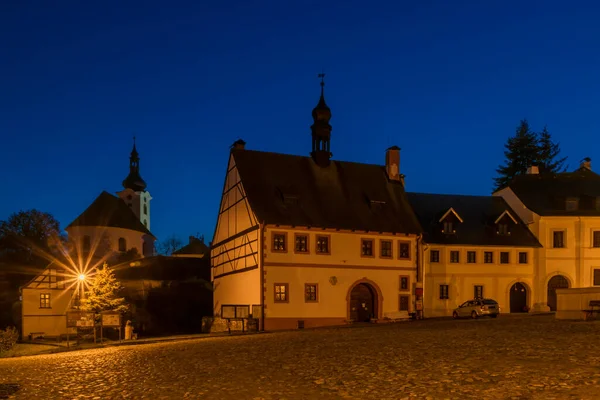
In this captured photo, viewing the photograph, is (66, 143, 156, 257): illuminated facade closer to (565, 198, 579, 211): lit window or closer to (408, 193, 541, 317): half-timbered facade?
(408, 193, 541, 317): half-timbered facade

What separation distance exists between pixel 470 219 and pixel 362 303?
12.9 metres

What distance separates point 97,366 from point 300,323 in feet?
67.2

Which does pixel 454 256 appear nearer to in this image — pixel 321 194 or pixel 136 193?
pixel 321 194

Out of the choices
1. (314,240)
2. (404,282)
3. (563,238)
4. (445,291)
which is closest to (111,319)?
(314,240)

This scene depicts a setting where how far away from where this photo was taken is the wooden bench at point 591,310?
27.4m

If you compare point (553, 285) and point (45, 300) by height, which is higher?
point (553, 285)

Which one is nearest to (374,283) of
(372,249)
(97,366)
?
(372,249)

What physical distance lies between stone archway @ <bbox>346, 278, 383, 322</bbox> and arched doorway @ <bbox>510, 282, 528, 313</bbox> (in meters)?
11.8

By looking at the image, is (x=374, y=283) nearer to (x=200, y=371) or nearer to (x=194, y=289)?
(x=194, y=289)

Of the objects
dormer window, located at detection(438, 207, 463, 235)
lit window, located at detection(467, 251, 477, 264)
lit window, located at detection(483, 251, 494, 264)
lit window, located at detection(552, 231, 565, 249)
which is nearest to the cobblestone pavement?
lit window, located at detection(467, 251, 477, 264)

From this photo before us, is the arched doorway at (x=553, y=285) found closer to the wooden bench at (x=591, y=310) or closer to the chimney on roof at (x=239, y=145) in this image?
the wooden bench at (x=591, y=310)

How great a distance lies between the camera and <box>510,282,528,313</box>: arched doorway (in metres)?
44.6

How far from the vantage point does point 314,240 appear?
3772 centimetres

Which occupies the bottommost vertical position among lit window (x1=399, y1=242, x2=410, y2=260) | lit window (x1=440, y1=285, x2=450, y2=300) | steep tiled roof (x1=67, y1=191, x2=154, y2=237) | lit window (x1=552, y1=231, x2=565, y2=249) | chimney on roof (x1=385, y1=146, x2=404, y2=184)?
lit window (x1=440, y1=285, x2=450, y2=300)
